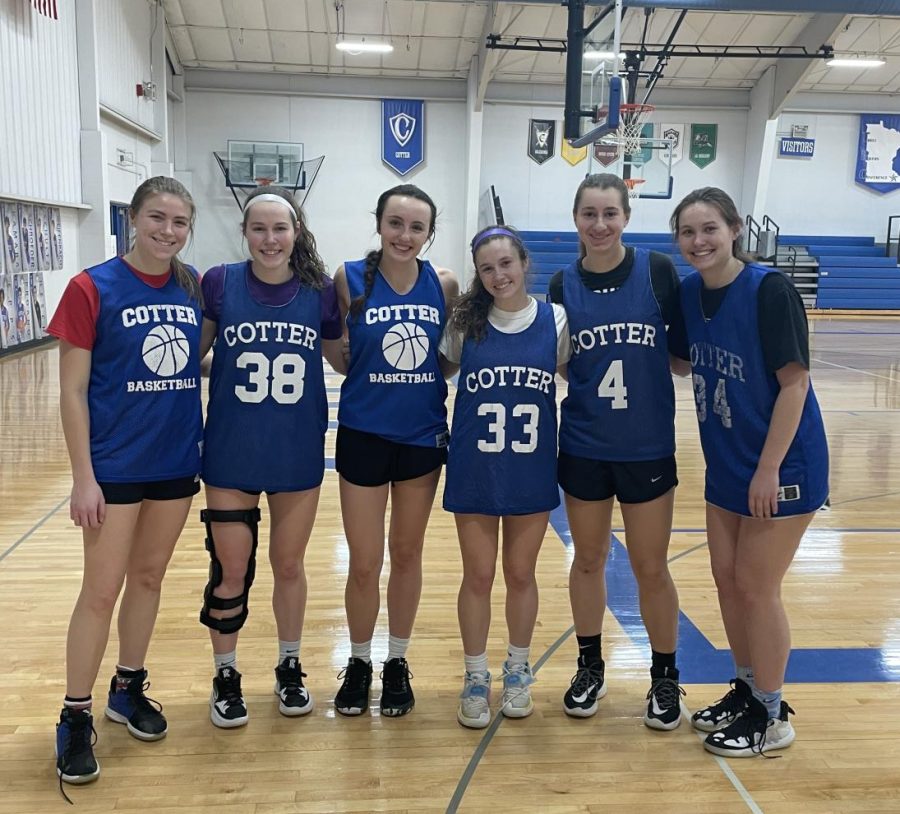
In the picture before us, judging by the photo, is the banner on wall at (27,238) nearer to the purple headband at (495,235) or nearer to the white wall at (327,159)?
the white wall at (327,159)

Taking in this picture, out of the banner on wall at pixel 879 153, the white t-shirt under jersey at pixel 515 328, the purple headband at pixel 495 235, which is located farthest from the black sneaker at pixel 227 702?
the banner on wall at pixel 879 153

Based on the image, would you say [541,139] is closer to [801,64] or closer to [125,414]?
[801,64]

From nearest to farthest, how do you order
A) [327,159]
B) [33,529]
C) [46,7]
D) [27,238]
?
1. [33,529]
2. [27,238]
3. [46,7]
4. [327,159]

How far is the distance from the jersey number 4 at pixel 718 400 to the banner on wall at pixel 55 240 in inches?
424

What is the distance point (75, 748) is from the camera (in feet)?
7.14

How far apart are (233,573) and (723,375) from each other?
1460mm

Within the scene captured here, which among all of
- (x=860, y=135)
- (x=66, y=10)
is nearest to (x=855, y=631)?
(x=66, y=10)

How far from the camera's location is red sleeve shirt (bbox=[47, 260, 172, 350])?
210 cm

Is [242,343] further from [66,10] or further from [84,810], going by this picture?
[66,10]

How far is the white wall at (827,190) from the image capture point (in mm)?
18828

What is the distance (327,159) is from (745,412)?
54.6ft

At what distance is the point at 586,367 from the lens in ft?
7.95

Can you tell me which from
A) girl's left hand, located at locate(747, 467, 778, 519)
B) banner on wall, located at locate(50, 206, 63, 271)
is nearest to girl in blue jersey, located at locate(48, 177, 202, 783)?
girl's left hand, located at locate(747, 467, 778, 519)

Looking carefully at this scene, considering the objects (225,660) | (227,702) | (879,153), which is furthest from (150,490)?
(879,153)
